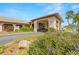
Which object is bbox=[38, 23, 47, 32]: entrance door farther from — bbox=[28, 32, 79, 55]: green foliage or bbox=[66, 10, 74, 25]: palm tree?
bbox=[66, 10, 74, 25]: palm tree

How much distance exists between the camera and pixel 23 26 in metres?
3.25

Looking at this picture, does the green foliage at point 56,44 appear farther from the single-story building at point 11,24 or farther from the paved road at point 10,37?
the single-story building at point 11,24

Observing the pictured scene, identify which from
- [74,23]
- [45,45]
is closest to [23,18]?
[45,45]

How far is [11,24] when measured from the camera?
10.7ft

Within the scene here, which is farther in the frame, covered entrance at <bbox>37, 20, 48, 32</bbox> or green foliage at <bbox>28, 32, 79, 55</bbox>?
covered entrance at <bbox>37, 20, 48, 32</bbox>

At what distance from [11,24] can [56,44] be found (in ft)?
2.43

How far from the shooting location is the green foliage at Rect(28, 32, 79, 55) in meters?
3.15

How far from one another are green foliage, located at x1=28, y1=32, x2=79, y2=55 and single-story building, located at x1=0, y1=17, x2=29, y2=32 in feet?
1.11

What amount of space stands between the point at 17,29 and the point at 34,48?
0.39 m

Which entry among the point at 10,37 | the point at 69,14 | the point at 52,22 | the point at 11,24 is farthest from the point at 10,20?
the point at 69,14

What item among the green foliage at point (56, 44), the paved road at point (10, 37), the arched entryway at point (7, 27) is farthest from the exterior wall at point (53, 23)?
the arched entryway at point (7, 27)

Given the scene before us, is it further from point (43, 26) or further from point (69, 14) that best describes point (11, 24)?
point (69, 14)

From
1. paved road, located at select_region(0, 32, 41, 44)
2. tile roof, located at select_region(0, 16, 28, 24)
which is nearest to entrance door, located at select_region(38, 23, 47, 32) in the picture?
paved road, located at select_region(0, 32, 41, 44)

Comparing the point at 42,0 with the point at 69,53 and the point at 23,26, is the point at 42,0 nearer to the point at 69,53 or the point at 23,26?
the point at 23,26
